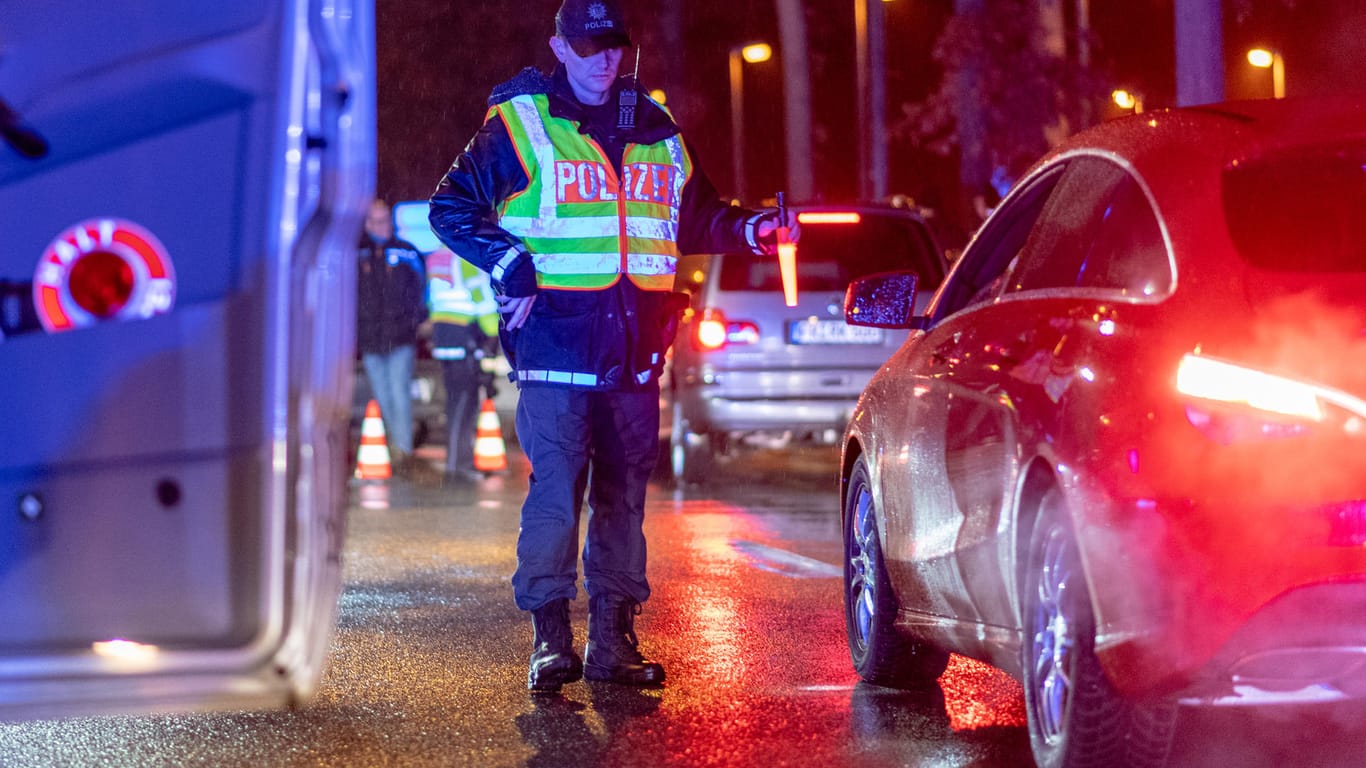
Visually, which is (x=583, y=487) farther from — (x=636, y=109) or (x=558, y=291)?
(x=636, y=109)

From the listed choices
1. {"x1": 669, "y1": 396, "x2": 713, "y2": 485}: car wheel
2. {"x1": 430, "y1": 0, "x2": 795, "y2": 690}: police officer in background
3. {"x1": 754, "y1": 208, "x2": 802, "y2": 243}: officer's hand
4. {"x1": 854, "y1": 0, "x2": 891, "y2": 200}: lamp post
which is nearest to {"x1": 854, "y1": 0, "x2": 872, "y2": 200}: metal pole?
{"x1": 854, "y1": 0, "x2": 891, "y2": 200}: lamp post

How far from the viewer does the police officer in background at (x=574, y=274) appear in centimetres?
624

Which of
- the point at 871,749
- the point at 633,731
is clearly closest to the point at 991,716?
the point at 871,749

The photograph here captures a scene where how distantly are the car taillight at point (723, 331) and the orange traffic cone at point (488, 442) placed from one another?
1.66 m

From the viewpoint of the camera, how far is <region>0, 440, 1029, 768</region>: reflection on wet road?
5281mm

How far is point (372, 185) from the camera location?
3805 millimetres

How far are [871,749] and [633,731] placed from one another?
621 millimetres

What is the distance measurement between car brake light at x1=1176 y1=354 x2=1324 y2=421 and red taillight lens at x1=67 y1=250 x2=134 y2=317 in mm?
1927

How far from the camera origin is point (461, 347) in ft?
47.8

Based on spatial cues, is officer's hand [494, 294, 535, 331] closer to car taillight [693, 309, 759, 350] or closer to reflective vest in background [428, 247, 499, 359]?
car taillight [693, 309, 759, 350]

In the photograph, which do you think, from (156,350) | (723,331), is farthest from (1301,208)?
(723,331)

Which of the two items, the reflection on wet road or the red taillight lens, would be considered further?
the reflection on wet road

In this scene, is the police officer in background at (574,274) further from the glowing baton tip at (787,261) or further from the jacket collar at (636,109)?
the glowing baton tip at (787,261)

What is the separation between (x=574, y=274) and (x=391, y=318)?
28.0 feet
